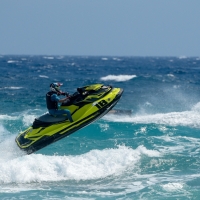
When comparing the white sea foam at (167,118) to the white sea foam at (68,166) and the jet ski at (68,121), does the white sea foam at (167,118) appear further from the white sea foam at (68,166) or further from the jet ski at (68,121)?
the jet ski at (68,121)

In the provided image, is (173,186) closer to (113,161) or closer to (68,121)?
(113,161)

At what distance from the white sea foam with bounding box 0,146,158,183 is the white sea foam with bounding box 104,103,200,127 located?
583cm

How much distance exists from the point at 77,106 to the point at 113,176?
2391mm

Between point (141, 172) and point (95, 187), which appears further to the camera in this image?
point (141, 172)

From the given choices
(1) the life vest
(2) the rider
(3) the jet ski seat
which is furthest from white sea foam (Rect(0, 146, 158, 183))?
(1) the life vest

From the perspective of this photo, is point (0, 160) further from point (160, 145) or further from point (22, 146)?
point (160, 145)

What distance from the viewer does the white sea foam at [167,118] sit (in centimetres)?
2120

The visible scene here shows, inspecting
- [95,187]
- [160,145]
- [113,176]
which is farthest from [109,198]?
[160,145]

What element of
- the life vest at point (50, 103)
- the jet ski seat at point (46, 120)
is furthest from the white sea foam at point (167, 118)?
the life vest at point (50, 103)

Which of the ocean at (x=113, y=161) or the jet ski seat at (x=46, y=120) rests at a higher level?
the jet ski seat at (x=46, y=120)

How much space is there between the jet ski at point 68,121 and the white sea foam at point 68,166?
0.98 m

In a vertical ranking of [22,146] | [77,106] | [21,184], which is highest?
[77,106]

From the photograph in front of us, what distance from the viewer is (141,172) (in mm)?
13617

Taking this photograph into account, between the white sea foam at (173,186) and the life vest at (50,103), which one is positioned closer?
the white sea foam at (173,186)
